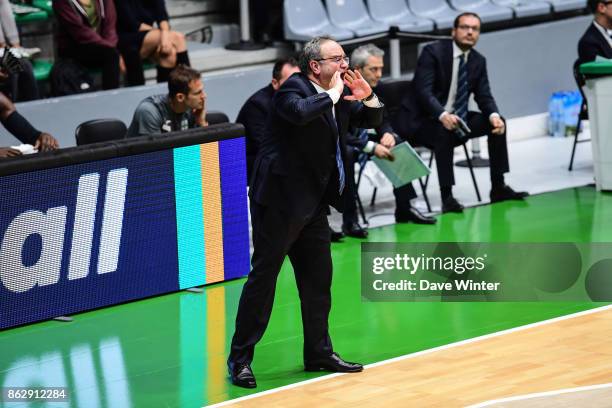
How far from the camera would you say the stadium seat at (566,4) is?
14164mm

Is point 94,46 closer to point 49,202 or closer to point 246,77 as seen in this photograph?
point 246,77

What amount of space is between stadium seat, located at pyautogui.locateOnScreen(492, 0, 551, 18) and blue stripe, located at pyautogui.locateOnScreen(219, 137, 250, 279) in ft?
21.1

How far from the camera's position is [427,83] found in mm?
10297

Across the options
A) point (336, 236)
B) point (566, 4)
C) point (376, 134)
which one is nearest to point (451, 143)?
point (376, 134)

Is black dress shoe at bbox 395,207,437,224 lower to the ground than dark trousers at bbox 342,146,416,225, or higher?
lower

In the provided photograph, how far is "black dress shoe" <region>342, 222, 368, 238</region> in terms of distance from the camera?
9430 millimetres

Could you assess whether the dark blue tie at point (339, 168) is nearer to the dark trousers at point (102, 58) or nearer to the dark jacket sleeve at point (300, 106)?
the dark jacket sleeve at point (300, 106)

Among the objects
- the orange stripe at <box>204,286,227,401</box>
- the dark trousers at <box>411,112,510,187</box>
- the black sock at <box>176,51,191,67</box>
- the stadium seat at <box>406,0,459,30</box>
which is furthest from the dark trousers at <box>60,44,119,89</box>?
the stadium seat at <box>406,0,459,30</box>

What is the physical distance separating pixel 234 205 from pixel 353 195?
1326mm

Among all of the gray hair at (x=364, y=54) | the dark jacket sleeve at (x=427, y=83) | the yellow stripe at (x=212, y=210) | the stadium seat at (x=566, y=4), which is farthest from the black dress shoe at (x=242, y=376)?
the stadium seat at (x=566, y=4)

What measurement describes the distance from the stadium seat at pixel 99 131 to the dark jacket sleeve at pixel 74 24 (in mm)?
2255

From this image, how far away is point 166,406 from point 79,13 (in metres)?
5.49

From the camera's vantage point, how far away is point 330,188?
6.28 meters

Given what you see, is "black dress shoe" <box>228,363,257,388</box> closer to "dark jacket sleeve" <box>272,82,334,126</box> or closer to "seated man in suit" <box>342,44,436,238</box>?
"dark jacket sleeve" <box>272,82,334,126</box>
